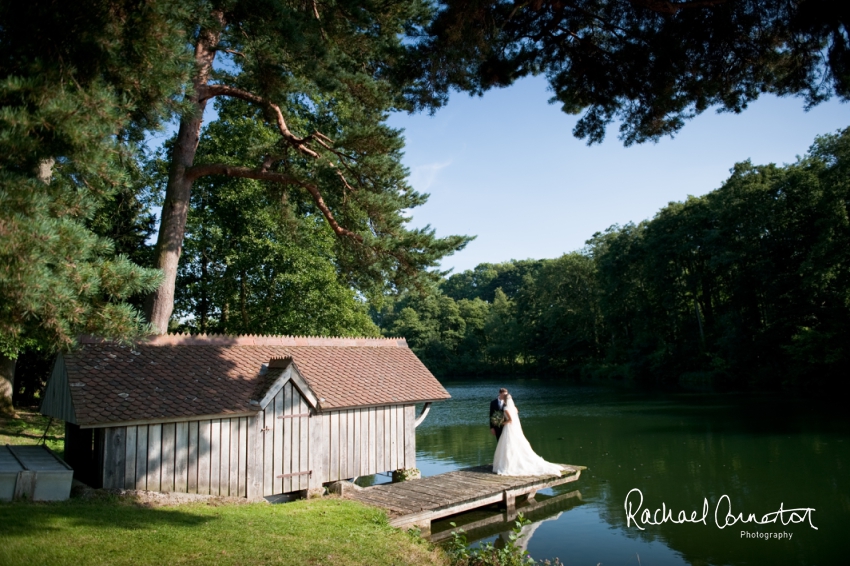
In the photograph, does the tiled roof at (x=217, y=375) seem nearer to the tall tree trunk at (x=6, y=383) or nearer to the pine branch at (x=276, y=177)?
the pine branch at (x=276, y=177)

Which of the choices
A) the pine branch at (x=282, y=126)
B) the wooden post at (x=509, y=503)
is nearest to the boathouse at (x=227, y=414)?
the wooden post at (x=509, y=503)

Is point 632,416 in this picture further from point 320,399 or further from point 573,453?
point 320,399

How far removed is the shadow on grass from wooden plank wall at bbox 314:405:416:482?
3.67 m

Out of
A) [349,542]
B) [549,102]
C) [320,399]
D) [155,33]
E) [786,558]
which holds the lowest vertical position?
[786,558]

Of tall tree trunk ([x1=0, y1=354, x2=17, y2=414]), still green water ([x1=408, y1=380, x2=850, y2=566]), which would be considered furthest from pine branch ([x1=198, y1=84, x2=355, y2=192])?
tall tree trunk ([x1=0, y1=354, x2=17, y2=414])

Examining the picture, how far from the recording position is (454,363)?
256 feet

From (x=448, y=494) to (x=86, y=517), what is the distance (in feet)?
22.6

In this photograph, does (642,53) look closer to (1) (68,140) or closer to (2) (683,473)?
(1) (68,140)

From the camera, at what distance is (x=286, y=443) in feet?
38.5

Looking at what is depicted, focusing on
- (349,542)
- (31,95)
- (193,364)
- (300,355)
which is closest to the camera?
(31,95)

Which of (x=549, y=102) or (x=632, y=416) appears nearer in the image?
(x=549, y=102)

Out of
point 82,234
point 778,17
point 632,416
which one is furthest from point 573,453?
point 82,234

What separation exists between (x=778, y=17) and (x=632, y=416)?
25.4 meters

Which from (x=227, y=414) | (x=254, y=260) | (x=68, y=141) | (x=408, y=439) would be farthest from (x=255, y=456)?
(x=254, y=260)
